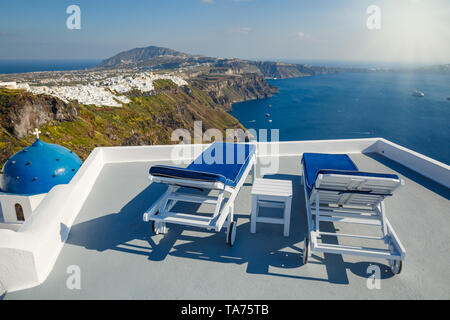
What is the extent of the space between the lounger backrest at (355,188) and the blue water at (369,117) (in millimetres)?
46504

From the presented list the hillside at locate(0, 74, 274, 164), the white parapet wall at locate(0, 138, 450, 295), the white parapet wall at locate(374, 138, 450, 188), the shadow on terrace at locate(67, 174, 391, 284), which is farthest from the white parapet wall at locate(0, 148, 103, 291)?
the hillside at locate(0, 74, 274, 164)

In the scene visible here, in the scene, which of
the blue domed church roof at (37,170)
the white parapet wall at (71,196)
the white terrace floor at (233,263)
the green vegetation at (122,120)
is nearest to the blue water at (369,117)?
the green vegetation at (122,120)

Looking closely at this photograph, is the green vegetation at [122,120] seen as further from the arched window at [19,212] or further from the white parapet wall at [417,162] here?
the white parapet wall at [417,162]

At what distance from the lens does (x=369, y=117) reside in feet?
207

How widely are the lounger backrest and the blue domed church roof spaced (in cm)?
428

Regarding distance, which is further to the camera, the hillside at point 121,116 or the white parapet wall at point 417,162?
the hillside at point 121,116

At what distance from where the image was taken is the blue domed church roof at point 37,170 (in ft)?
15.8

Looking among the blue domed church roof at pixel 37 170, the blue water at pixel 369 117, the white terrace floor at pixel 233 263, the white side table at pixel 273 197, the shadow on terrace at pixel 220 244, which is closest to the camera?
the white terrace floor at pixel 233 263

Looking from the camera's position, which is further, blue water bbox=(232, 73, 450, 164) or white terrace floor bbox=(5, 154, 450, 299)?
blue water bbox=(232, 73, 450, 164)

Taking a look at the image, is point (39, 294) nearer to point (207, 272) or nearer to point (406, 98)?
point (207, 272)

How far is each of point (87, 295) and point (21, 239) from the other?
704 mm

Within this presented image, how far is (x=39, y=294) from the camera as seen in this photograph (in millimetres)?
2107

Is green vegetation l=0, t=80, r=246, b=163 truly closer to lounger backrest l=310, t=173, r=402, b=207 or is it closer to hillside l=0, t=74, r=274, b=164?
hillside l=0, t=74, r=274, b=164

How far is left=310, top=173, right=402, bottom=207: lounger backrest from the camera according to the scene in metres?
2.25
